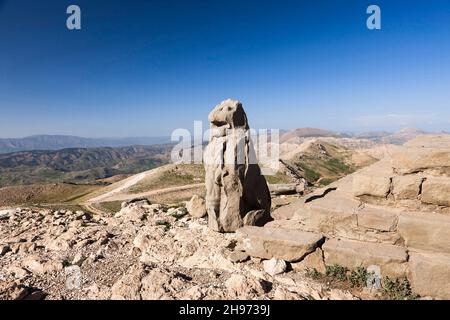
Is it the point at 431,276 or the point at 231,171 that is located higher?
the point at 231,171

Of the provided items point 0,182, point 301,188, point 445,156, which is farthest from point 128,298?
point 0,182

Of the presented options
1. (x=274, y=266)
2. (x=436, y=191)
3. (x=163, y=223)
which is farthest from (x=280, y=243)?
(x=163, y=223)

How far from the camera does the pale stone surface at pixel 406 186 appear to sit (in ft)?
24.3

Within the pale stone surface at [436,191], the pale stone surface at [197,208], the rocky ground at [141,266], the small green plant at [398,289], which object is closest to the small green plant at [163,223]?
the rocky ground at [141,266]

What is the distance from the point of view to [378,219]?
7.44 m

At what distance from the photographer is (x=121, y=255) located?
31.5 ft

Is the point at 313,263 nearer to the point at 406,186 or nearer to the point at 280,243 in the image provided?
the point at 280,243

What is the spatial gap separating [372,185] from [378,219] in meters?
1.06

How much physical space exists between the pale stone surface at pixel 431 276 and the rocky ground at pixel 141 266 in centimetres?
127

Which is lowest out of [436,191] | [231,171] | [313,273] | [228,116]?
[313,273]

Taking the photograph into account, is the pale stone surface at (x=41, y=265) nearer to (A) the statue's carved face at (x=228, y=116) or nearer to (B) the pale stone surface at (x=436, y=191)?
(A) the statue's carved face at (x=228, y=116)

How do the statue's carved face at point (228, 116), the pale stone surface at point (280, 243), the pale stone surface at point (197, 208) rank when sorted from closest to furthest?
the pale stone surface at point (280, 243) < the statue's carved face at point (228, 116) < the pale stone surface at point (197, 208)

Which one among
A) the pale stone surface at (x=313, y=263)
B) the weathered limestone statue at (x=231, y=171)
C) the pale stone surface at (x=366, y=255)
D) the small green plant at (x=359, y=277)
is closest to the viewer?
the pale stone surface at (x=366, y=255)
